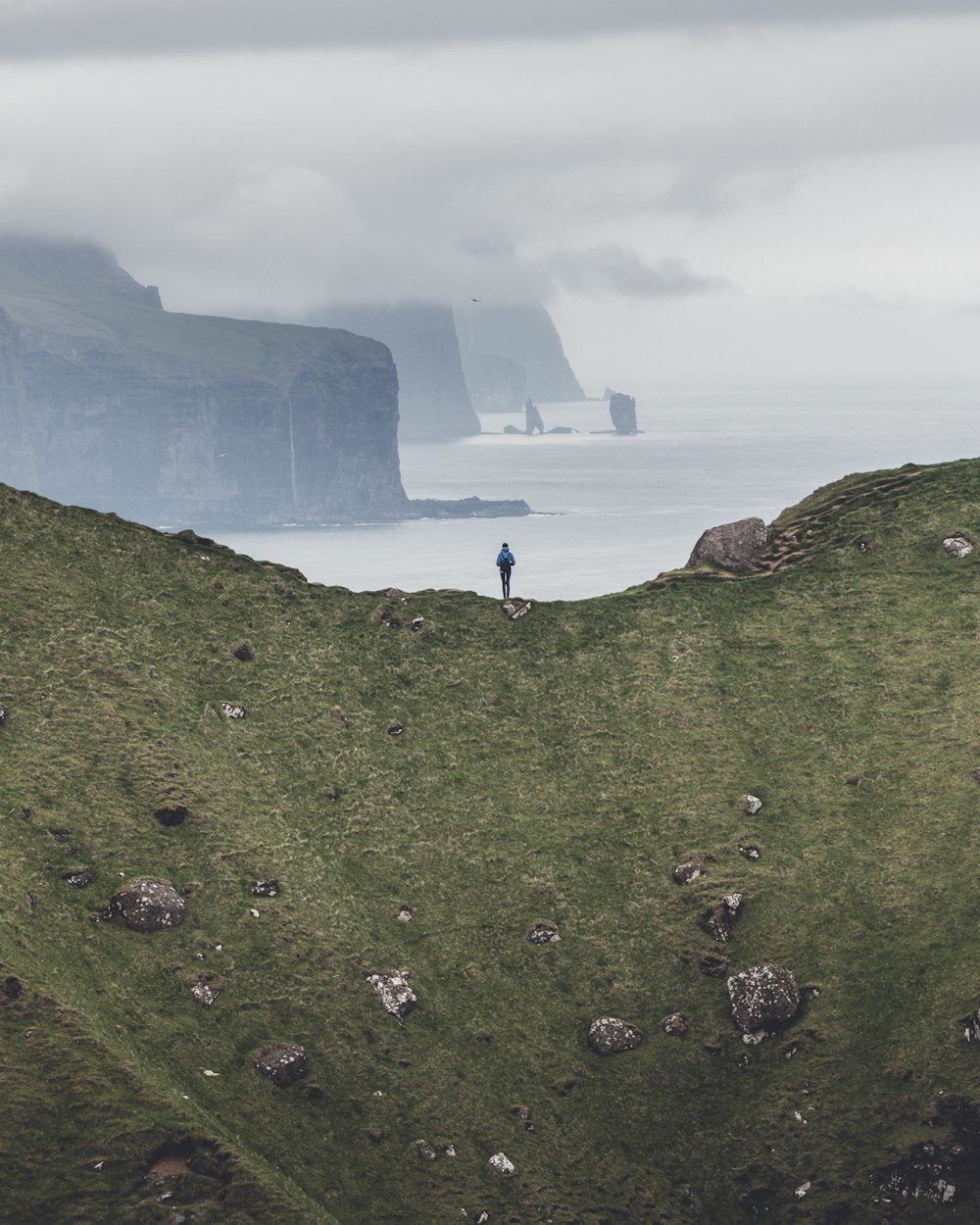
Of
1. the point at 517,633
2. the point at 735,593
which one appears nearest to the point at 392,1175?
the point at 517,633

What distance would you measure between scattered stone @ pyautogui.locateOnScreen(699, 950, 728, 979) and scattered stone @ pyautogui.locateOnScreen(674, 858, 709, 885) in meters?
5.09

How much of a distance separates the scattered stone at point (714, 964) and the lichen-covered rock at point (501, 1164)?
14.1 metres

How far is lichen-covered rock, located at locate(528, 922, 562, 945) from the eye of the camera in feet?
205

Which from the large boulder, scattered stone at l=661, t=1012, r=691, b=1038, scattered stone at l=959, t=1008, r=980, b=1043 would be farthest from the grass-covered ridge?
the large boulder

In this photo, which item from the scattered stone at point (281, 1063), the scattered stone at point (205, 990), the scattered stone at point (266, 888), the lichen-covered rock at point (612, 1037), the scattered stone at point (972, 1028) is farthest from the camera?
the scattered stone at point (266, 888)

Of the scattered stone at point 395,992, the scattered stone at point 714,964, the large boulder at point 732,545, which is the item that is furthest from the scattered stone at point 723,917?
the large boulder at point 732,545

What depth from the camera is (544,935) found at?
62.6 m

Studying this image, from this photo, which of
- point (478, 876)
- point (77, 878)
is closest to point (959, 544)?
point (478, 876)

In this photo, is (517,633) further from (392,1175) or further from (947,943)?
(392,1175)

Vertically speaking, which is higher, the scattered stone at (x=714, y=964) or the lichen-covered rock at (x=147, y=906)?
the lichen-covered rock at (x=147, y=906)

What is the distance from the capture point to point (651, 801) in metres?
71.8

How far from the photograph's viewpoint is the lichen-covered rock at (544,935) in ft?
205

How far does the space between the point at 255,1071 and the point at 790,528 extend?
220ft

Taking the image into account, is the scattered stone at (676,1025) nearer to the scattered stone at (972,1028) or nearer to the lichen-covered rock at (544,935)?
the lichen-covered rock at (544,935)
